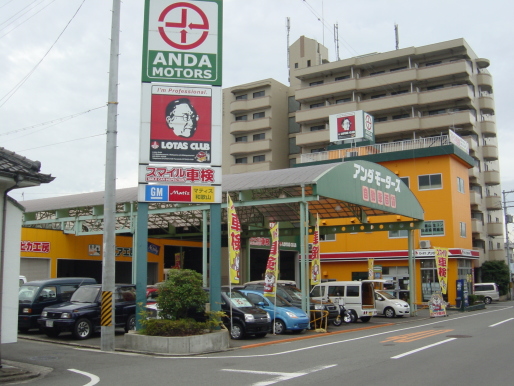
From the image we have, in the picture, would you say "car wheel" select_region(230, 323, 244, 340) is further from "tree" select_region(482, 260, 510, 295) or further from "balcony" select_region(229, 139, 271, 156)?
"balcony" select_region(229, 139, 271, 156)

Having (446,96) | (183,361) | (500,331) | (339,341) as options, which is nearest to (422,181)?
(446,96)

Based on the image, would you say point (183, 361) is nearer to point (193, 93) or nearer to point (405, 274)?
point (193, 93)

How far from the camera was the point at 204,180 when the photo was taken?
643 inches

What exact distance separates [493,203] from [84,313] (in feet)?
163

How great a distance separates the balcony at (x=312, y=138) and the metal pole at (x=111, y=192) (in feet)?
153

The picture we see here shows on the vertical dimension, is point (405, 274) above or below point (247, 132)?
below

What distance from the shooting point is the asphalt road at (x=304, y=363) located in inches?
381

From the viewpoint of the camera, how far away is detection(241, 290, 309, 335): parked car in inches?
744

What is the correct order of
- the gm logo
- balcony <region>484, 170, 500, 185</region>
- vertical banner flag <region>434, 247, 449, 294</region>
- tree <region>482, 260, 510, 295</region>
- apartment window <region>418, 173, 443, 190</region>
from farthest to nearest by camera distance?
balcony <region>484, 170, 500, 185</region> → tree <region>482, 260, 510, 295</region> → apartment window <region>418, 173, 443, 190</region> → vertical banner flag <region>434, 247, 449, 294</region> → the gm logo

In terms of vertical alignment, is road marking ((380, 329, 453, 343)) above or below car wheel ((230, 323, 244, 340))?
below

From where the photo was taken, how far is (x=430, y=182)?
1710 inches

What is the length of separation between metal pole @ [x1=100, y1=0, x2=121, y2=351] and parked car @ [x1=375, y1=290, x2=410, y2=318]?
18.0 m

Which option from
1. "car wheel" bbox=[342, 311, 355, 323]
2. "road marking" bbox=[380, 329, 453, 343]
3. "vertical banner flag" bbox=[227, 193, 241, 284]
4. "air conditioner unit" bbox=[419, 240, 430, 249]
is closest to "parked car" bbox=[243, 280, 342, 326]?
"car wheel" bbox=[342, 311, 355, 323]

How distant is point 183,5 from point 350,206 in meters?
14.3
